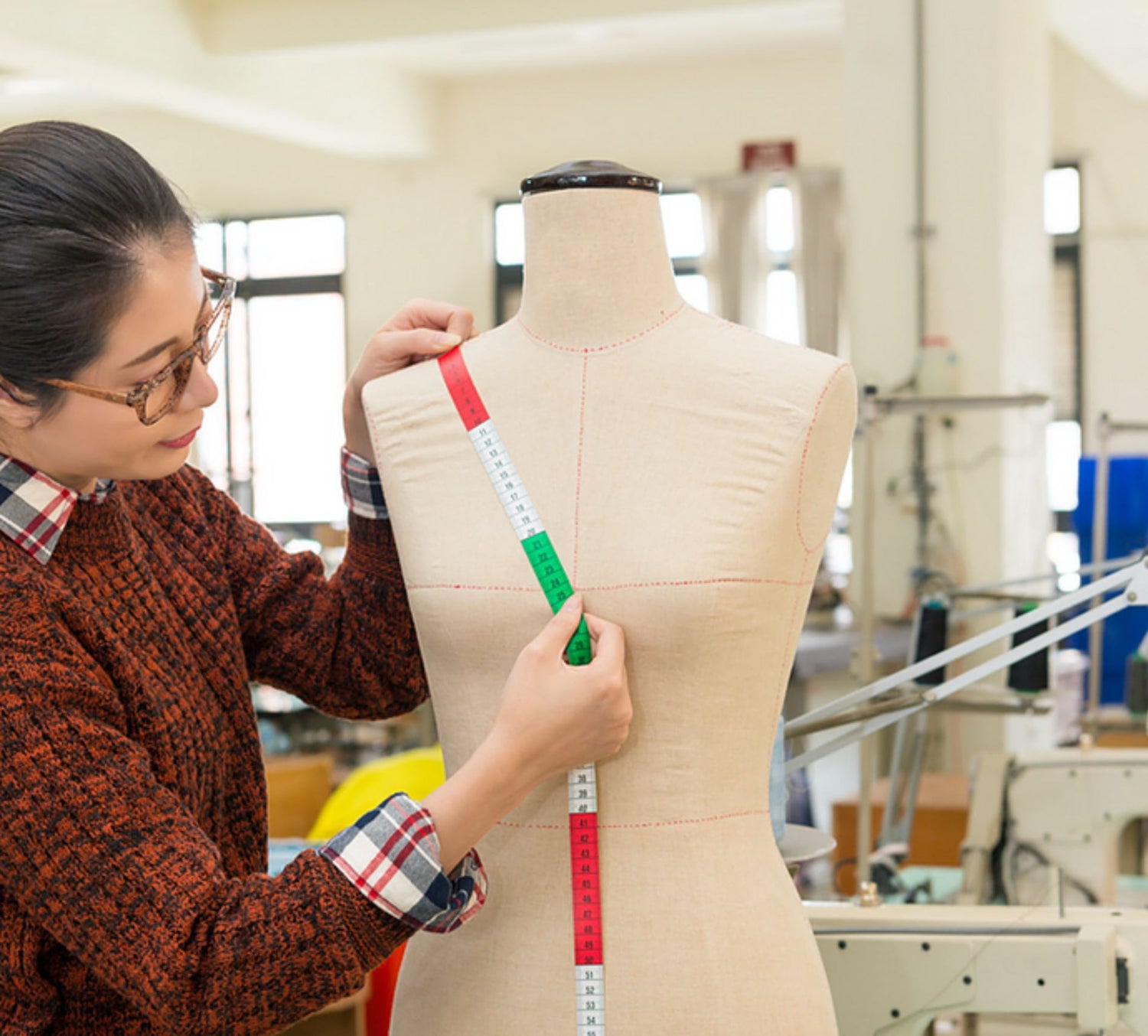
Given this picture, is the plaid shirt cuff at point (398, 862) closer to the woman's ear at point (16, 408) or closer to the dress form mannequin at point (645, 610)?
the dress form mannequin at point (645, 610)

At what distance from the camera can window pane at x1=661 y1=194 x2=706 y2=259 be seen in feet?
28.6

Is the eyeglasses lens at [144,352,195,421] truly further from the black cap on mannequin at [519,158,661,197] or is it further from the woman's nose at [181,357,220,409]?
the black cap on mannequin at [519,158,661,197]

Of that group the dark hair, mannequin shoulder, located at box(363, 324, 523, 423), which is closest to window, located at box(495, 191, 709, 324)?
mannequin shoulder, located at box(363, 324, 523, 423)

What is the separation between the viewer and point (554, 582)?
122 cm

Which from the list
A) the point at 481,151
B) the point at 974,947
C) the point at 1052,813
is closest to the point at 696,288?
the point at 481,151

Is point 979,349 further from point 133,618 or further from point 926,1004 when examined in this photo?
point 133,618

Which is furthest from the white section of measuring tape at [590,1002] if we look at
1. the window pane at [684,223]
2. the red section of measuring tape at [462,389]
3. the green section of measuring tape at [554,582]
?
the window pane at [684,223]

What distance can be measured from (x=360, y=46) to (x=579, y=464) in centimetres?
578

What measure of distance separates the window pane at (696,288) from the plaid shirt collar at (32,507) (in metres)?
7.36

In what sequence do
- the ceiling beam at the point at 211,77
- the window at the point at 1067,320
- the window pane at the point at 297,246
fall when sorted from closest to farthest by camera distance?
the ceiling beam at the point at 211,77 → the window at the point at 1067,320 → the window pane at the point at 297,246

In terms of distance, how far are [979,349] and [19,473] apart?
3875mm

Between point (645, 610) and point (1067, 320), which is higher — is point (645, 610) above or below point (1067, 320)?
below

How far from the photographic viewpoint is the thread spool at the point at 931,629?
2.74 meters

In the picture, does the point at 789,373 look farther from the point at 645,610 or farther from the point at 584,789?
the point at 584,789
